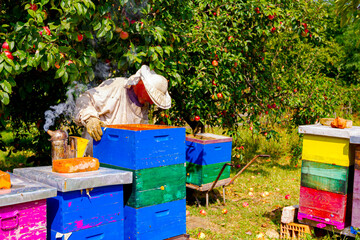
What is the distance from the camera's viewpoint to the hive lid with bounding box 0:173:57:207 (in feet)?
7.16

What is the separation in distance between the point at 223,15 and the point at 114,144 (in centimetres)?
314

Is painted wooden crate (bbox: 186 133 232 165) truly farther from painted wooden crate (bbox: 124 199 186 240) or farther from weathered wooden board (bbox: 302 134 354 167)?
painted wooden crate (bbox: 124 199 186 240)

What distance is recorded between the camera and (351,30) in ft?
55.7

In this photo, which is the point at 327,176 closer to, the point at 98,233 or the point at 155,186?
the point at 155,186

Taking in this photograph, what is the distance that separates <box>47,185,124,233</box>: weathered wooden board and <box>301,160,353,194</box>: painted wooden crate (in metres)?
2.14

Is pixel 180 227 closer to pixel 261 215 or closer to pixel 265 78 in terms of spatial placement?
pixel 261 215

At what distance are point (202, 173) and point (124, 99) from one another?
6.35 ft

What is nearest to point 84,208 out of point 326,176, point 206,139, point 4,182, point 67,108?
point 4,182

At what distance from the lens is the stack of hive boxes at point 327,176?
12.1ft

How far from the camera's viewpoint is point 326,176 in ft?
12.5

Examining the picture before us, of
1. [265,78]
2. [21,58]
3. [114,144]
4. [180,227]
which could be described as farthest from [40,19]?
[265,78]

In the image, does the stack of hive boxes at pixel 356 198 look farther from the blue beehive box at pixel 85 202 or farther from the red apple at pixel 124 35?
the red apple at pixel 124 35

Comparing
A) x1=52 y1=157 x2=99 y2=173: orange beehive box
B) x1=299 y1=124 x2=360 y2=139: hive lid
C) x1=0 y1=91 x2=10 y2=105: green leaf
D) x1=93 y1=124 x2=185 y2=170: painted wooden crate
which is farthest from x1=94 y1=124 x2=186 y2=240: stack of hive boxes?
x1=299 y1=124 x2=360 y2=139: hive lid

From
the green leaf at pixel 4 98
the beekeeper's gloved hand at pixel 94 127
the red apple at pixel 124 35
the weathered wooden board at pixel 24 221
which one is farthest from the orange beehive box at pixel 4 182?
the red apple at pixel 124 35
